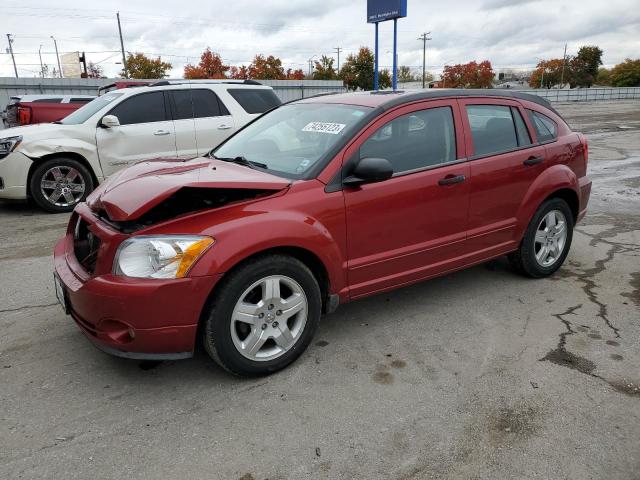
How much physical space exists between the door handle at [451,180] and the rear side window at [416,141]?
0.12 meters

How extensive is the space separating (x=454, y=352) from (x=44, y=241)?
487cm

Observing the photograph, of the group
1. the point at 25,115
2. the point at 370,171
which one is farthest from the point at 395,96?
the point at 25,115

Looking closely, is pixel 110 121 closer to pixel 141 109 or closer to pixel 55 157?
pixel 141 109

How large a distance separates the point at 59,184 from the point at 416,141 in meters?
5.73

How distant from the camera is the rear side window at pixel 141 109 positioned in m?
7.68

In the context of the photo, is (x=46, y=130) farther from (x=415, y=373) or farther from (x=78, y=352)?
(x=415, y=373)

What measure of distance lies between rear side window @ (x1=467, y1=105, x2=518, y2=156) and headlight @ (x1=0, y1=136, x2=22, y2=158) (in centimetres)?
607

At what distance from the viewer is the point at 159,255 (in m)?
2.77

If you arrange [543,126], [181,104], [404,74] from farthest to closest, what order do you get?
[404,74], [181,104], [543,126]

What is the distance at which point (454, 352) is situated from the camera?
346cm

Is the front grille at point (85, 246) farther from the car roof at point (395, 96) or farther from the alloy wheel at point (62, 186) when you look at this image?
the alloy wheel at point (62, 186)

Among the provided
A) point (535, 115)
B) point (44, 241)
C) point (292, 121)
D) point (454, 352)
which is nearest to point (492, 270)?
point (535, 115)

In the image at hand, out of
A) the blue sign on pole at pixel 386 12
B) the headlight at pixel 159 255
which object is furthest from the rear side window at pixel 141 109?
the blue sign on pole at pixel 386 12

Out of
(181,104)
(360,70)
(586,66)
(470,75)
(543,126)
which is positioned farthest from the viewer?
(586,66)
